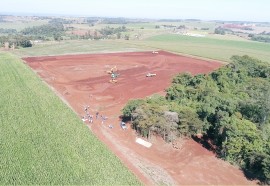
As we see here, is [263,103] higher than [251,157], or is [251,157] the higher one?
[263,103]

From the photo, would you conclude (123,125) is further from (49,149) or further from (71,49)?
(71,49)

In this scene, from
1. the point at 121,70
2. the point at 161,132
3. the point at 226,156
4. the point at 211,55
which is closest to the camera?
the point at 226,156

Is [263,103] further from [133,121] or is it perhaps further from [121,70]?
[121,70]

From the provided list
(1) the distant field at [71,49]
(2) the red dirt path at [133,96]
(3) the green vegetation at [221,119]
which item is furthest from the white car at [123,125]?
(1) the distant field at [71,49]

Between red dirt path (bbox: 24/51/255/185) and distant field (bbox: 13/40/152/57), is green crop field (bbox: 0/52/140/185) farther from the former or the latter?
distant field (bbox: 13/40/152/57)

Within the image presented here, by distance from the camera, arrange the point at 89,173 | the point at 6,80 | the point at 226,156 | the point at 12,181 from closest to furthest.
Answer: the point at 12,181 < the point at 89,173 < the point at 226,156 < the point at 6,80

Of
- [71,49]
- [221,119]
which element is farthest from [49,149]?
[71,49]

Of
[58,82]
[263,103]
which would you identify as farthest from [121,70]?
[263,103]
